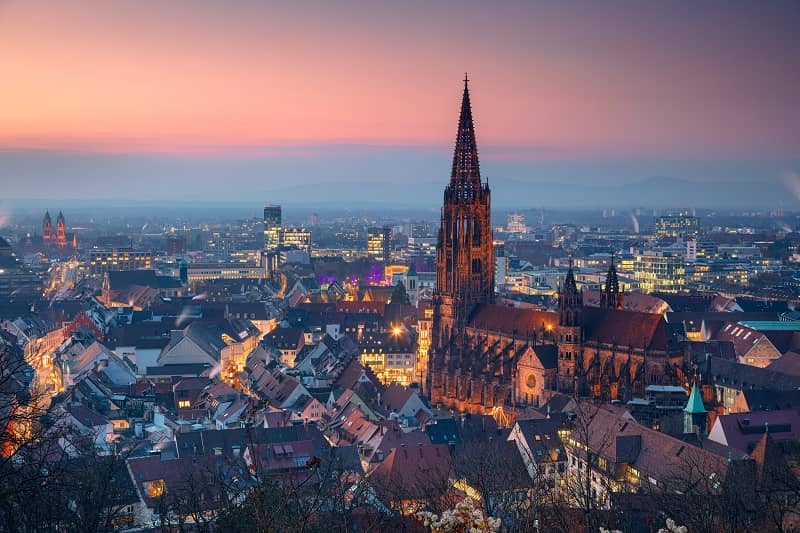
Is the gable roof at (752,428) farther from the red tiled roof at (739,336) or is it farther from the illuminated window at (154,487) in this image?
the red tiled roof at (739,336)

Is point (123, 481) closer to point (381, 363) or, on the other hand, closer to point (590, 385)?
point (590, 385)

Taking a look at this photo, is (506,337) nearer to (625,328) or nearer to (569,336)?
(569,336)

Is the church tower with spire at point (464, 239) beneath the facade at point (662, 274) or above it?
above

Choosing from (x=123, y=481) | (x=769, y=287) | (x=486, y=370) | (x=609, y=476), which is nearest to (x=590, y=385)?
(x=486, y=370)

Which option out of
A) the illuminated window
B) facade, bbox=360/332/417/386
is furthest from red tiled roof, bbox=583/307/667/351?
the illuminated window

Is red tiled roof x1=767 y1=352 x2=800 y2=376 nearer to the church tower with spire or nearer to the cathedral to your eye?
the cathedral

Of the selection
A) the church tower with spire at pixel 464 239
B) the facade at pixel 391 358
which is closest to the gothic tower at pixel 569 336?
the church tower with spire at pixel 464 239

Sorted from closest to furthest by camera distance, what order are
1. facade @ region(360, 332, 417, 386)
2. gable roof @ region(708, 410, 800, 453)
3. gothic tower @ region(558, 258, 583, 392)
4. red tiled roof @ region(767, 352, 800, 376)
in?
1. gable roof @ region(708, 410, 800, 453)
2. red tiled roof @ region(767, 352, 800, 376)
3. gothic tower @ region(558, 258, 583, 392)
4. facade @ region(360, 332, 417, 386)
